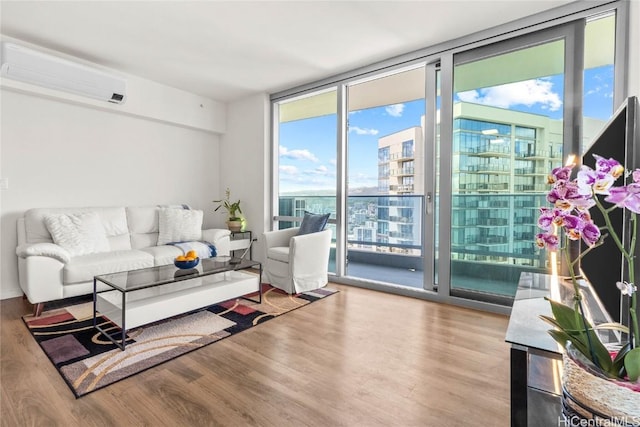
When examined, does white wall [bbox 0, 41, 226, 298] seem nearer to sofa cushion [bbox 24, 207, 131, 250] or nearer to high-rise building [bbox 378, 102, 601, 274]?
sofa cushion [bbox 24, 207, 131, 250]

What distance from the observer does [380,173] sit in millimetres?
4691

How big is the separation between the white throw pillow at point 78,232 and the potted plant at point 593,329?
3854mm

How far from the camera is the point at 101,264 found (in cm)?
300

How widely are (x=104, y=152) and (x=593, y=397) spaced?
4837 mm

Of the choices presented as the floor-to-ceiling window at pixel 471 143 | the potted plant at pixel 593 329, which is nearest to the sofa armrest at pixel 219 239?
the floor-to-ceiling window at pixel 471 143

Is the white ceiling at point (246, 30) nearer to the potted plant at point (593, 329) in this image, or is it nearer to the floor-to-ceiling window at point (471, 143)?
the floor-to-ceiling window at point (471, 143)

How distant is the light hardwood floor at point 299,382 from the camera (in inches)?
58.6

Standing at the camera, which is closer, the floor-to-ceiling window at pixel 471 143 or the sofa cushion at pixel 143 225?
the floor-to-ceiling window at pixel 471 143

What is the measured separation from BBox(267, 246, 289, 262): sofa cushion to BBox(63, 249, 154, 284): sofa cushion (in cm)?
128

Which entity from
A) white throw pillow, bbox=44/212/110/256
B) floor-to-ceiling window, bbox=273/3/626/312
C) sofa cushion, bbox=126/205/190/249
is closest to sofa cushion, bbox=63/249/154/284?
white throw pillow, bbox=44/212/110/256

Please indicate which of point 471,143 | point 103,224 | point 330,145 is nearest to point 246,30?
point 330,145

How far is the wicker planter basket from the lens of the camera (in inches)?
26.6

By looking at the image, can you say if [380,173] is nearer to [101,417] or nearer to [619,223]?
[619,223]

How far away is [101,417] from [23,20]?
3376 millimetres
